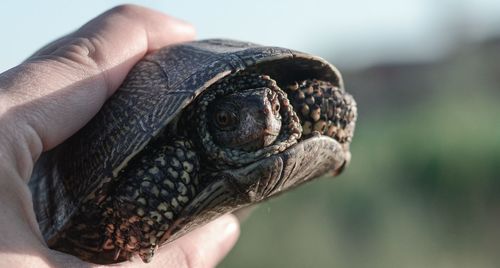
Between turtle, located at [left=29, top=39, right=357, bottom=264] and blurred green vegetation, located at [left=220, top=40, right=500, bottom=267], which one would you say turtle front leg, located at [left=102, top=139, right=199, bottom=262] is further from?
blurred green vegetation, located at [left=220, top=40, right=500, bottom=267]

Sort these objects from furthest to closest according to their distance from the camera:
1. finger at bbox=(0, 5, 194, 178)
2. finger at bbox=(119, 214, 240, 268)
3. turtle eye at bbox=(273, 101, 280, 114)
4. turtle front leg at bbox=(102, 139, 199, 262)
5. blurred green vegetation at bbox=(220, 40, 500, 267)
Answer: blurred green vegetation at bbox=(220, 40, 500, 267) < finger at bbox=(119, 214, 240, 268) < turtle eye at bbox=(273, 101, 280, 114) < turtle front leg at bbox=(102, 139, 199, 262) < finger at bbox=(0, 5, 194, 178)

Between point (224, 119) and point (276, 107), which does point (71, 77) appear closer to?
point (224, 119)

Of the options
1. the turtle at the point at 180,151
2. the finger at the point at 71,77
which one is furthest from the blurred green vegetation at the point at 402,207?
the turtle at the point at 180,151

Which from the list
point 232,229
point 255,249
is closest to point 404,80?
point 255,249

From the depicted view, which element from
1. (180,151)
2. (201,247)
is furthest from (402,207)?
(180,151)

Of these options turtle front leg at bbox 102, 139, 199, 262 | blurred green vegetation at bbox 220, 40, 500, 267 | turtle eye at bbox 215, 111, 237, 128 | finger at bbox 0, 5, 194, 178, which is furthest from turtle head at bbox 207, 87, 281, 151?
blurred green vegetation at bbox 220, 40, 500, 267

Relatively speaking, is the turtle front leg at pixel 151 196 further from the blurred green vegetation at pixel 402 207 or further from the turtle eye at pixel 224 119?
the blurred green vegetation at pixel 402 207
